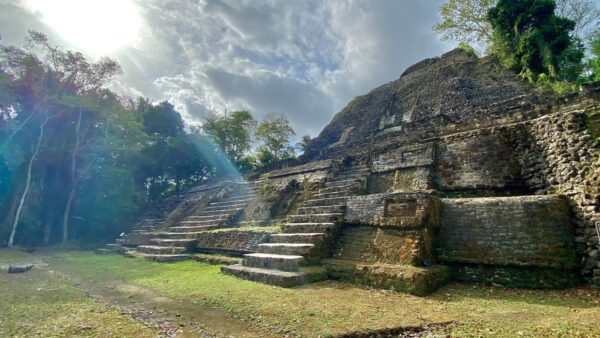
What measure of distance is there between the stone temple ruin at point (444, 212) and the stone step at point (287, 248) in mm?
27

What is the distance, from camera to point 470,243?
5199 mm

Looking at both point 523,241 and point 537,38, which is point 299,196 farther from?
Answer: point 537,38

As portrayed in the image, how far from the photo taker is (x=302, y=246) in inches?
243

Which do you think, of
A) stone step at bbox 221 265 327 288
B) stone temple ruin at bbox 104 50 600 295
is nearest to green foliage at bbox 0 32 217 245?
stone temple ruin at bbox 104 50 600 295

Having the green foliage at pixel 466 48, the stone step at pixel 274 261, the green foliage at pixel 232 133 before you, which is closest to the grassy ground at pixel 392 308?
the stone step at pixel 274 261

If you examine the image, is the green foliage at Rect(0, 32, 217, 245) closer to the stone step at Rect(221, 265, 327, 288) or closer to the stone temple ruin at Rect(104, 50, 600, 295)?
the stone temple ruin at Rect(104, 50, 600, 295)

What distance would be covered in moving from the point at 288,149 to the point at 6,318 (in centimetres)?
2971

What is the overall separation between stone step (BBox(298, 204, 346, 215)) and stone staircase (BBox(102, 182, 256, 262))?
13.1 feet

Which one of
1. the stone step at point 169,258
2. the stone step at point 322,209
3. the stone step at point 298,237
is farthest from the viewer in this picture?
the stone step at point 169,258

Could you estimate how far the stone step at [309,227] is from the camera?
260 inches

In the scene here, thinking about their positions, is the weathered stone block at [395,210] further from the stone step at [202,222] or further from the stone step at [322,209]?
the stone step at [202,222]

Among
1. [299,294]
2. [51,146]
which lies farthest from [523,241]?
[51,146]

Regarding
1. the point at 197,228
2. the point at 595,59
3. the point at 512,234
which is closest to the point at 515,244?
the point at 512,234

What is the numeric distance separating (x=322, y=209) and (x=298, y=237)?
1.21m
